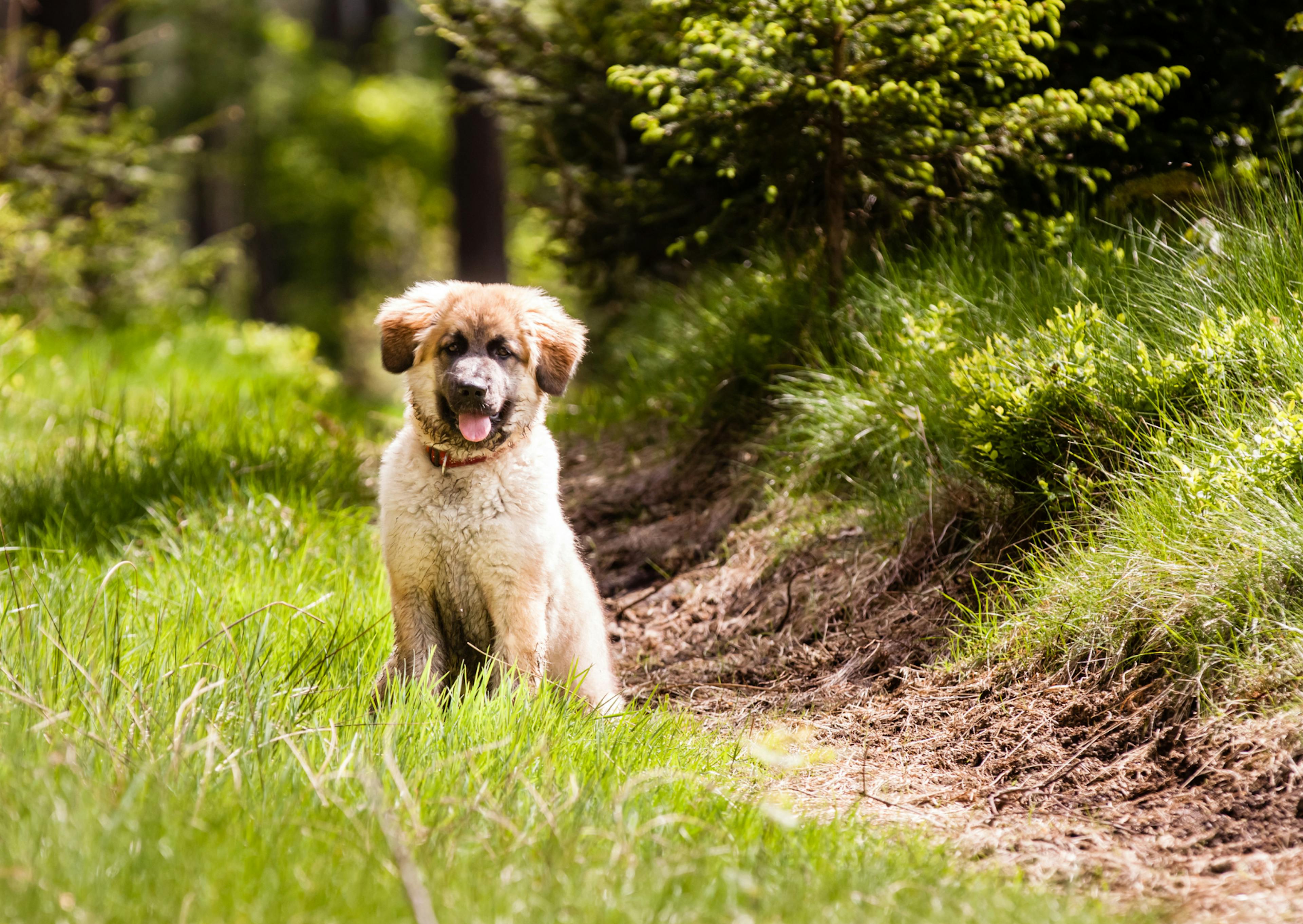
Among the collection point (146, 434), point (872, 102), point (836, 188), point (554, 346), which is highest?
point (872, 102)

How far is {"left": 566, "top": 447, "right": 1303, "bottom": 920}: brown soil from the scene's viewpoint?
3.02m

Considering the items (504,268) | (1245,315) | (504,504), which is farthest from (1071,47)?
(504,268)

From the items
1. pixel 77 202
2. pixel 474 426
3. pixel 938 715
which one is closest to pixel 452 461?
pixel 474 426

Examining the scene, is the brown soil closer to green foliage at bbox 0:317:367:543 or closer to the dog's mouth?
the dog's mouth

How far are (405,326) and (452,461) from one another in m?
0.57

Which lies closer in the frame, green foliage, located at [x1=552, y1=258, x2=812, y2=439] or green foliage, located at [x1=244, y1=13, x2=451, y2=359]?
green foliage, located at [x1=552, y1=258, x2=812, y2=439]

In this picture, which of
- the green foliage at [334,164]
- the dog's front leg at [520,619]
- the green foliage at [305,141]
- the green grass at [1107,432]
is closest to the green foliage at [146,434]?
the dog's front leg at [520,619]

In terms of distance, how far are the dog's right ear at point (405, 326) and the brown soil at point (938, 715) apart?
1558 millimetres

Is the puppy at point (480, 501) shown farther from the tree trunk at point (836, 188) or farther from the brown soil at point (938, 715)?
the tree trunk at point (836, 188)

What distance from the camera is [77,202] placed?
11219 millimetres

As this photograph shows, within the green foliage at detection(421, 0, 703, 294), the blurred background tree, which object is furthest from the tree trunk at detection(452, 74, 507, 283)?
the green foliage at detection(421, 0, 703, 294)

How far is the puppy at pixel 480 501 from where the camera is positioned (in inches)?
157

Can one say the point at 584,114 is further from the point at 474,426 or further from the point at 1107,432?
the point at 1107,432

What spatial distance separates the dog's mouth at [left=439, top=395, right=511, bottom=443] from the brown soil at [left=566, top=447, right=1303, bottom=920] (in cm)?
113
